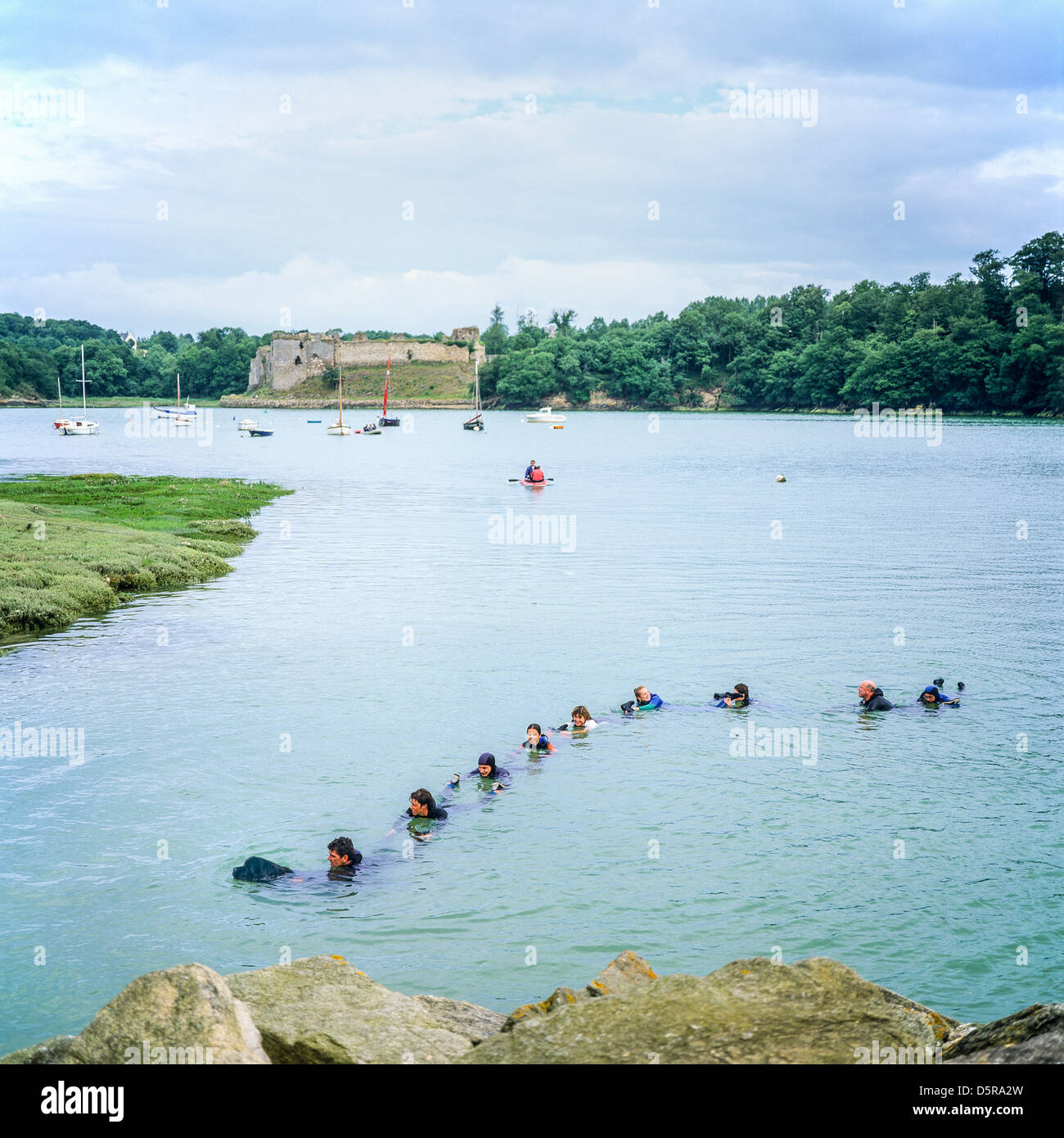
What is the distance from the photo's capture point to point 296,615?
33250 mm

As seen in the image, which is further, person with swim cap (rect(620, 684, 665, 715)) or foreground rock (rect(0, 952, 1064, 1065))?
person with swim cap (rect(620, 684, 665, 715))

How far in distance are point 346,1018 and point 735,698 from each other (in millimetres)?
15746

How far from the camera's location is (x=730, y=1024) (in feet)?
25.6

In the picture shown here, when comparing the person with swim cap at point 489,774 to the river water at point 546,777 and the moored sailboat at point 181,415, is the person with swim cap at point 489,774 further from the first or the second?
the moored sailboat at point 181,415

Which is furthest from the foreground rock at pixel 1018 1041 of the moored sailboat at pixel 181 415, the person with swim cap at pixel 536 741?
the moored sailboat at pixel 181 415

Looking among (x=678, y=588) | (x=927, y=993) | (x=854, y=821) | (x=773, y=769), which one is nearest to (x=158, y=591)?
(x=678, y=588)

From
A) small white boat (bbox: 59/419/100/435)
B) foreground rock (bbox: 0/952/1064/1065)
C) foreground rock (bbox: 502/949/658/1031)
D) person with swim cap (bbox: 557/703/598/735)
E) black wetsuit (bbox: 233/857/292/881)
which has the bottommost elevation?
black wetsuit (bbox: 233/857/292/881)

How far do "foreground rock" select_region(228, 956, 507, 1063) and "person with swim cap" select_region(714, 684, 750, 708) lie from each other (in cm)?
1376

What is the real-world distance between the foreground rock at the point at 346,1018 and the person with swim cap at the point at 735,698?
13.8 meters

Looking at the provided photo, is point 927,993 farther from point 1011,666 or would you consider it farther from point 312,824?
point 1011,666

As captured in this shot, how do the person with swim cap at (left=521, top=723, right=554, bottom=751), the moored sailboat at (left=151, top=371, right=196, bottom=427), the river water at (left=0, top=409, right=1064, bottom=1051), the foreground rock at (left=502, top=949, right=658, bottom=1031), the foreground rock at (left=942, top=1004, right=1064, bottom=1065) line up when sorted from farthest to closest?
1. the moored sailboat at (left=151, top=371, right=196, bottom=427)
2. the person with swim cap at (left=521, top=723, right=554, bottom=751)
3. the river water at (left=0, top=409, right=1064, bottom=1051)
4. the foreground rock at (left=502, top=949, right=658, bottom=1031)
5. the foreground rock at (left=942, top=1004, right=1064, bottom=1065)

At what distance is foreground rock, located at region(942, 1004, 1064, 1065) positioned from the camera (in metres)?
7.25

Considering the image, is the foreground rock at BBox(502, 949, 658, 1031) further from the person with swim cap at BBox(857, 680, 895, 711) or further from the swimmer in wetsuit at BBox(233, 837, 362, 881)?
the person with swim cap at BBox(857, 680, 895, 711)

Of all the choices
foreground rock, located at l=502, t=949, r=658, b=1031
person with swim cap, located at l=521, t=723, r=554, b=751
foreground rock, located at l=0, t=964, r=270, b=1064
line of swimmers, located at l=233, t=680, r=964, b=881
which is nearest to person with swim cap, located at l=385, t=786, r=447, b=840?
line of swimmers, located at l=233, t=680, r=964, b=881
